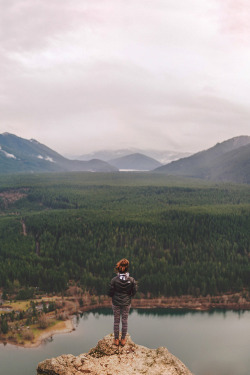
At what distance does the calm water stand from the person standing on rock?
4723 centimetres

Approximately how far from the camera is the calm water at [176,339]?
55156 mm

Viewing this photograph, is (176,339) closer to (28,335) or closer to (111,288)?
(28,335)

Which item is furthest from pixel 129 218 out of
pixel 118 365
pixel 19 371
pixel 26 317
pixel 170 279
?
pixel 118 365

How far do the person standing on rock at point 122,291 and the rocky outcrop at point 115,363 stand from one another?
71 cm

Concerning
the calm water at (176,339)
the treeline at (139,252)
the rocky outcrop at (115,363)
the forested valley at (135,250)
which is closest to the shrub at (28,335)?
the calm water at (176,339)

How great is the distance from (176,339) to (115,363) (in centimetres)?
6014

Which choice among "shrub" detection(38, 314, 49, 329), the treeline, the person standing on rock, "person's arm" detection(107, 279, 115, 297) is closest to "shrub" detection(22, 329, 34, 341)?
"shrub" detection(38, 314, 49, 329)

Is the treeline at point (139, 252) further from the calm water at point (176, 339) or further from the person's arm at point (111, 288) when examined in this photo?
the person's arm at point (111, 288)

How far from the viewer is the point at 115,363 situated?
45.4 feet

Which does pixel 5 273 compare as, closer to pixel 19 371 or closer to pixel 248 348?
pixel 19 371

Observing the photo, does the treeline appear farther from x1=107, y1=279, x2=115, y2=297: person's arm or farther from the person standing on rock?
x1=107, y1=279, x2=115, y2=297: person's arm

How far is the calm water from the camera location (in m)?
55.2

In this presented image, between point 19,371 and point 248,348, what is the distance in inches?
1854

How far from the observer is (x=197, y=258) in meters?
110
